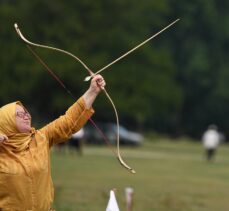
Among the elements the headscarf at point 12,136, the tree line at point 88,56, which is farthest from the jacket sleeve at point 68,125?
the tree line at point 88,56

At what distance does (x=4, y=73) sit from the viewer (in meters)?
70.1

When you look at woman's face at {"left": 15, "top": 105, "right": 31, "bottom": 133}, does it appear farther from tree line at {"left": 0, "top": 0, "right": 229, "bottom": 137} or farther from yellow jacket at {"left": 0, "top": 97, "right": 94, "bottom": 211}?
tree line at {"left": 0, "top": 0, "right": 229, "bottom": 137}

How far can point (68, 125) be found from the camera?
848 cm

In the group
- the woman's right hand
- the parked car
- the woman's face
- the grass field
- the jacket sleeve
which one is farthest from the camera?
the parked car

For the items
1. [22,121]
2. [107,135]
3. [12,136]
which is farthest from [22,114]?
[107,135]

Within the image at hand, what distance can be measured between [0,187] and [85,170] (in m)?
24.0

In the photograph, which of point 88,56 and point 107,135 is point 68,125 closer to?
point 107,135

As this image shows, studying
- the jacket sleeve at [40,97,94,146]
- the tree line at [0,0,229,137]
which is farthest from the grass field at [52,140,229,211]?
the tree line at [0,0,229,137]

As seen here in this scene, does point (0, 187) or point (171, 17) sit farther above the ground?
point (171, 17)

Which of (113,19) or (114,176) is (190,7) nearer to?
(113,19)

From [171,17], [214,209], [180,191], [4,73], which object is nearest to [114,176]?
[180,191]

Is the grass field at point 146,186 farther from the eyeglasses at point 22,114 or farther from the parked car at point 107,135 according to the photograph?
the parked car at point 107,135

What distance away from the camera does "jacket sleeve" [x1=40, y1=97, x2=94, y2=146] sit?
333 inches

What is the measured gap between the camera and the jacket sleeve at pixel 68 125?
27.7 feet
